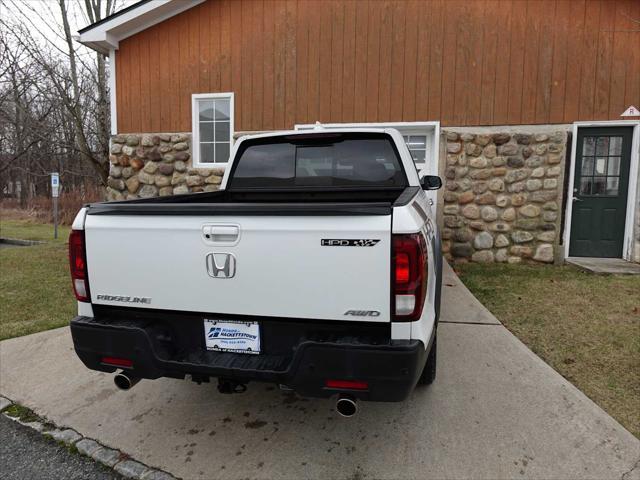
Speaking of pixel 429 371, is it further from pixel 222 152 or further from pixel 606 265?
pixel 222 152

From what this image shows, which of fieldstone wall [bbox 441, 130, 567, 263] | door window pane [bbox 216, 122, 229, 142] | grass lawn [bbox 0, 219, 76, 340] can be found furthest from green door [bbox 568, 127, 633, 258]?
grass lawn [bbox 0, 219, 76, 340]

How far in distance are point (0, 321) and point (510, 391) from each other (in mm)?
5277

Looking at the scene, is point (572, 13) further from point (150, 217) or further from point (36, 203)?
point (36, 203)

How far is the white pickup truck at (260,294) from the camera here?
2.05 meters

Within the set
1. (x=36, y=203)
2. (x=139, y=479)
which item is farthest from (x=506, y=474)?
(x=36, y=203)

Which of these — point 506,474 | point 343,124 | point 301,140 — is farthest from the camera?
point 343,124

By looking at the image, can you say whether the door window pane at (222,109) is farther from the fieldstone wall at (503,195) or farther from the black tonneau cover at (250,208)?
the black tonneau cover at (250,208)

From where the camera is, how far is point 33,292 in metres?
6.12

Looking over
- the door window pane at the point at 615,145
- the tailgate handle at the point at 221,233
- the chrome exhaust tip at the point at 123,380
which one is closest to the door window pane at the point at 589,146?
the door window pane at the point at 615,145

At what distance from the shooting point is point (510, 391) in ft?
10.5

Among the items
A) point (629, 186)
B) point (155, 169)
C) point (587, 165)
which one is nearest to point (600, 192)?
Answer: point (629, 186)

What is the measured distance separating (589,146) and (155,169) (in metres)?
8.16

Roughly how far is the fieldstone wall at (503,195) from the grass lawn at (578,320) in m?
0.42

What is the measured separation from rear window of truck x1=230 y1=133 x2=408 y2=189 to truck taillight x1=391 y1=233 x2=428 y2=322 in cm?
151
